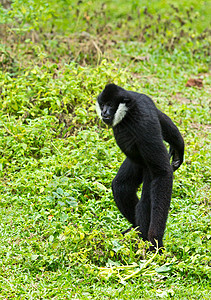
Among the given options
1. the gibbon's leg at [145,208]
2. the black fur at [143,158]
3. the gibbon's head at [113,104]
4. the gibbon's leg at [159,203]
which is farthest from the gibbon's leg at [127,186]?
the gibbon's head at [113,104]

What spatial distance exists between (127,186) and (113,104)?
0.91 m

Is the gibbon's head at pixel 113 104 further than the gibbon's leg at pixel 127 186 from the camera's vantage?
No

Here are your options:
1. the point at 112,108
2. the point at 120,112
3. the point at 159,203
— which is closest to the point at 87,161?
the point at 112,108

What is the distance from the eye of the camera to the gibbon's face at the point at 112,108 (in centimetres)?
425

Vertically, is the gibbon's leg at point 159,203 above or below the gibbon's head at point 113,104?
below

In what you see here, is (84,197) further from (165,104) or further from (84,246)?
(165,104)

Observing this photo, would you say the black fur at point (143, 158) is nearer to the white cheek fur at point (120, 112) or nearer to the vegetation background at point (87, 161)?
the white cheek fur at point (120, 112)

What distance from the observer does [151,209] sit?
13.9 feet

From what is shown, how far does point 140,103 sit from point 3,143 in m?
2.72

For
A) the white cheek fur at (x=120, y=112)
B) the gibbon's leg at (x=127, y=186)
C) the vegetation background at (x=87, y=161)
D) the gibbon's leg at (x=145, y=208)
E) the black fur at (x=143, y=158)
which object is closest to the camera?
the vegetation background at (x=87, y=161)

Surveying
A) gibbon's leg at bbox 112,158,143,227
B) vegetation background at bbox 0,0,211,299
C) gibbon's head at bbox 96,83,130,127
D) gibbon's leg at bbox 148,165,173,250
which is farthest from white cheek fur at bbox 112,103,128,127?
vegetation background at bbox 0,0,211,299

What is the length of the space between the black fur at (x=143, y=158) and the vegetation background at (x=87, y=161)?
30cm

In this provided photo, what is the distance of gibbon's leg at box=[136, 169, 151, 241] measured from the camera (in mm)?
4367

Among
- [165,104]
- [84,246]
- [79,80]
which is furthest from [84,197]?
[165,104]
